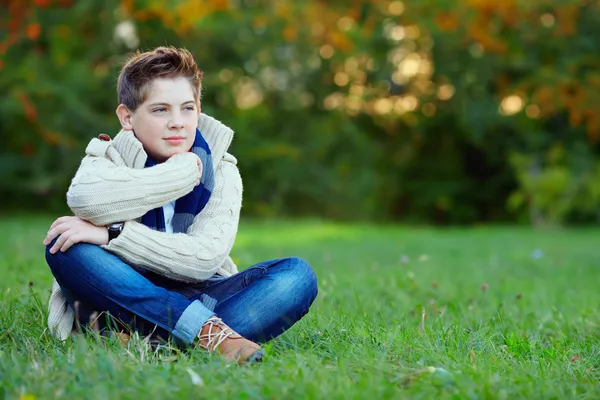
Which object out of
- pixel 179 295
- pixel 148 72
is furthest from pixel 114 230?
pixel 148 72

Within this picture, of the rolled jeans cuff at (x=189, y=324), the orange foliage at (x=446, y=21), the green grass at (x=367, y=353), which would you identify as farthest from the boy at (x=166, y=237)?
the orange foliage at (x=446, y=21)

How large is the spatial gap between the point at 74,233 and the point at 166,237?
330 millimetres

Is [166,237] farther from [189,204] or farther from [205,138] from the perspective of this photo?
[205,138]

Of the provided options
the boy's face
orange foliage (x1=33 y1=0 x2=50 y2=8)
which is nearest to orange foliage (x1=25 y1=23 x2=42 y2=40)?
orange foliage (x1=33 y1=0 x2=50 y2=8)

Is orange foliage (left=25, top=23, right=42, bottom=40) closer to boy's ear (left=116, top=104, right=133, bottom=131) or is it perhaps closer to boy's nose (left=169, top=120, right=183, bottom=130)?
boy's ear (left=116, top=104, right=133, bottom=131)

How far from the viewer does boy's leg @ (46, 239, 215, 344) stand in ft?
9.06

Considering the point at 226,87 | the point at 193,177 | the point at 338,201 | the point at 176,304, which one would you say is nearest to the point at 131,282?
the point at 176,304

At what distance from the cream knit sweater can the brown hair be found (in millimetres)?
167

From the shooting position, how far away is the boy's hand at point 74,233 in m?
2.76

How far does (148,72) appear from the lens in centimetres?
306

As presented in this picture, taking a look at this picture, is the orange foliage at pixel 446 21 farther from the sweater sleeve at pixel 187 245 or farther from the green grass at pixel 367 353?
the sweater sleeve at pixel 187 245

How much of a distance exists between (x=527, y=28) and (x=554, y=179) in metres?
4.16

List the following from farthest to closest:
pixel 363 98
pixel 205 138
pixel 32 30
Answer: pixel 363 98 < pixel 32 30 < pixel 205 138

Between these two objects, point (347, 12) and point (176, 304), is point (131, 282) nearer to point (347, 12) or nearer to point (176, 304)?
point (176, 304)
